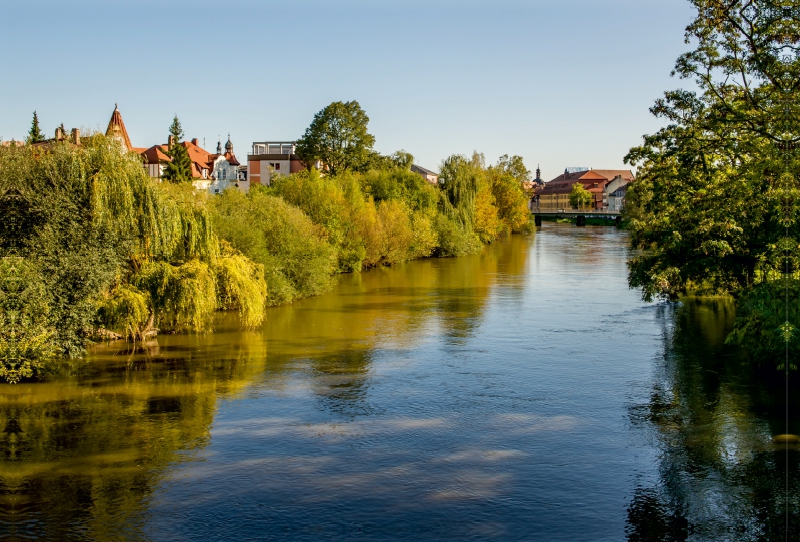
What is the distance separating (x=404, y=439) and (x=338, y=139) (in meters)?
64.8

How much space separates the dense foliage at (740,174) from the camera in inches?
838

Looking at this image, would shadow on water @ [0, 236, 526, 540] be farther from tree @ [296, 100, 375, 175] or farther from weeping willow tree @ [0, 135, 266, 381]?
tree @ [296, 100, 375, 175]

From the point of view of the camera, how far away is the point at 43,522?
14.3 meters

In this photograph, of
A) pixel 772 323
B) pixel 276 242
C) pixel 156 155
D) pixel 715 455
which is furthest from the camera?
pixel 156 155

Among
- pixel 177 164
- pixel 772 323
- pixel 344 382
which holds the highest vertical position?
pixel 177 164

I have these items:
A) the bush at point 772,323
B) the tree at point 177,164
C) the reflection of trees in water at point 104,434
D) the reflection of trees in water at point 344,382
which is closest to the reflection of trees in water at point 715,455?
the bush at point 772,323

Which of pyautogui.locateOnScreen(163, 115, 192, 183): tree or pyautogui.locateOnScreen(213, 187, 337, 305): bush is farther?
pyautogui.locateOnScreen(163, 115, 192, 183): tree

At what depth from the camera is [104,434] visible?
19.1m

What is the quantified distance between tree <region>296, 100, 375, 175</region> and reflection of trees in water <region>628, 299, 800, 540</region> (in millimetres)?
56864

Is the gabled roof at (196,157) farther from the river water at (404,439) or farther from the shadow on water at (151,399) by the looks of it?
the river water at (404,439)

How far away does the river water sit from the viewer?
14.5 metres

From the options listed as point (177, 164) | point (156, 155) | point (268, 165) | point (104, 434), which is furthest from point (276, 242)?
point (268, 165)

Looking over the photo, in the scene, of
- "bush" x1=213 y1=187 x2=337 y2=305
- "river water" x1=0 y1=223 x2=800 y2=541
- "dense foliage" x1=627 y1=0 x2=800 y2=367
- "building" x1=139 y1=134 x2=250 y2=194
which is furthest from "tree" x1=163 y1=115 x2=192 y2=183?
"dense foliage" x1=627 y1=0 x2=800 y2=367

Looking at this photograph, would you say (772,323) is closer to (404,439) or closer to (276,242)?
(404,439)
